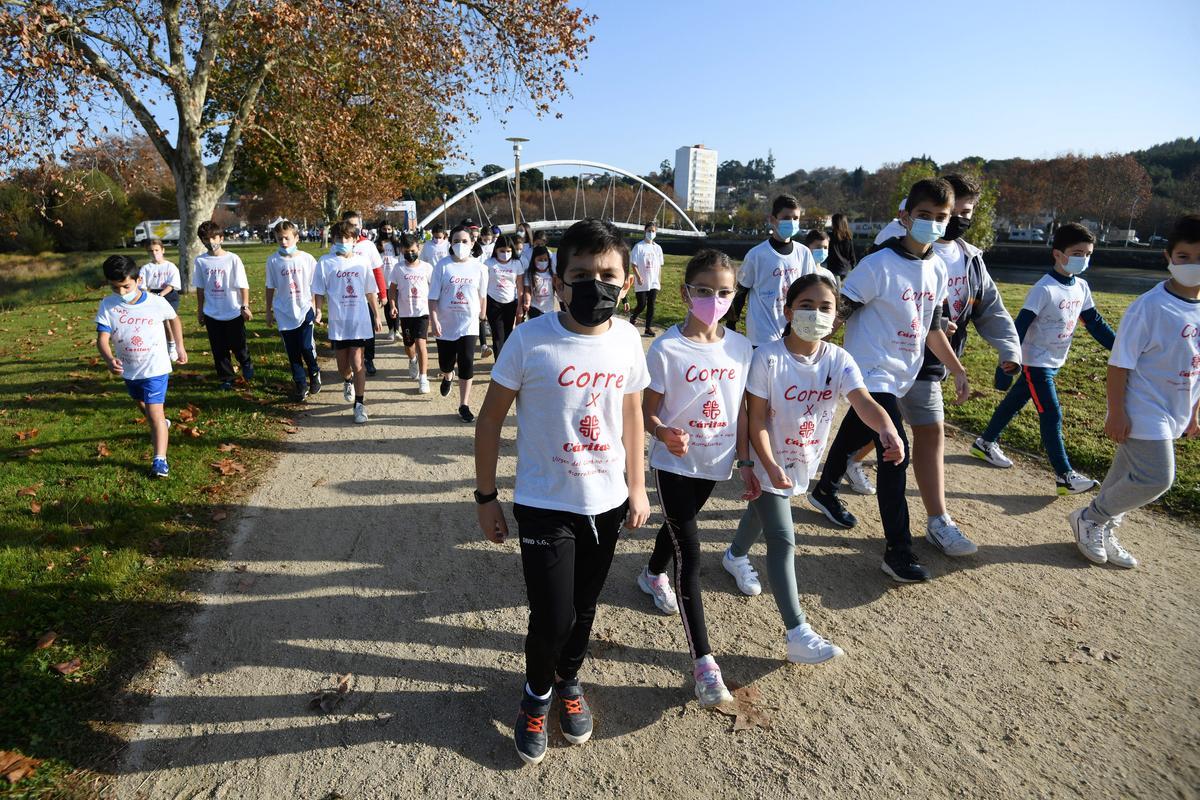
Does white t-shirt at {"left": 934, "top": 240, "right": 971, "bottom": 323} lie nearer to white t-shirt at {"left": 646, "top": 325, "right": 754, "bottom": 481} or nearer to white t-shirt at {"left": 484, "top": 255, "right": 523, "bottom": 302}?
white t-shirt at {"left": 646, "top": 325, "right": 754, "bottom": 481}

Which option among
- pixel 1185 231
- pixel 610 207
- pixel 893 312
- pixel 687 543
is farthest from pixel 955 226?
pixel 610 207

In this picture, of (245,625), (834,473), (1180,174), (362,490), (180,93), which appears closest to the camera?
(245,625)

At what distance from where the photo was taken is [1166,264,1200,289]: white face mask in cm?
408

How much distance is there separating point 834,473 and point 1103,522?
1844 millimetres

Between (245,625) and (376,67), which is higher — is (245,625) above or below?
below

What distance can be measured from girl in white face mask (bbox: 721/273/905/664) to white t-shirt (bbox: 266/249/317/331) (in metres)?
6.60

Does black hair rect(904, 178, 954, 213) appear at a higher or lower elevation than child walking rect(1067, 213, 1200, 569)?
higher

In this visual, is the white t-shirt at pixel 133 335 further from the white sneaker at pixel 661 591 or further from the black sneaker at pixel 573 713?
the black sneaker at pixel 573 713

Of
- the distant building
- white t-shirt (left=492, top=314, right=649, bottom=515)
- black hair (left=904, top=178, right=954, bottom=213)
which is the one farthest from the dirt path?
the distant building

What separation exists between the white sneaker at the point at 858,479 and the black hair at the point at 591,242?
404 cm

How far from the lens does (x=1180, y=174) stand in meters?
84.3

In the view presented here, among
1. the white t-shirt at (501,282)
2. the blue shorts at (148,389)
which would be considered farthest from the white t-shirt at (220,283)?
the white t-shirt at (501,282)

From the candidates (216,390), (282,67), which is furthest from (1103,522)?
(282,67)

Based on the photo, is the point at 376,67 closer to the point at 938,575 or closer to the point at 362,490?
the point at 362,490
